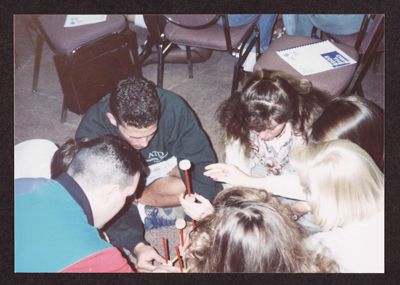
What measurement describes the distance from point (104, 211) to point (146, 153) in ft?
1.85

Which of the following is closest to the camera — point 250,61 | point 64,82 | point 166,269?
point 166,269

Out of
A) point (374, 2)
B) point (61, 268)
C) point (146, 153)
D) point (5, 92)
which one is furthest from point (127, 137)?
point (374, 2)

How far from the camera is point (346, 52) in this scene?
8.66 ft

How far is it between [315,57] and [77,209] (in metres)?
1.73

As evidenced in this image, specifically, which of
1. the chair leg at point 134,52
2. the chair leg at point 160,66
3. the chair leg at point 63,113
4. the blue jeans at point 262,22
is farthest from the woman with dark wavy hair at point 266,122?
the chair leg at point 63,113

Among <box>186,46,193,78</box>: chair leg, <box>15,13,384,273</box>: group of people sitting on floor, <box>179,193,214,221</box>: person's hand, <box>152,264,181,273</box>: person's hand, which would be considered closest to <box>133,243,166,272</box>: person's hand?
<box>15,13,384,273</box>: group of people sitting on floor

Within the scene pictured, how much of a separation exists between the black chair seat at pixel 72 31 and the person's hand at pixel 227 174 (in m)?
1.25

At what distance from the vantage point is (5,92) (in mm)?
1751

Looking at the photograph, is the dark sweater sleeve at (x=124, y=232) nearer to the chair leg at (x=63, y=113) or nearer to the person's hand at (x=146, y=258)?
the person's hand at (x=146, y=258)

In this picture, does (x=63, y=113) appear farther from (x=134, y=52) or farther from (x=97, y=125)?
(x=97, y=125)

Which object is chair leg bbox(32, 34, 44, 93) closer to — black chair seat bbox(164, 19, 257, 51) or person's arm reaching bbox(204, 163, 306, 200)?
black chair seat bbox(164, 19, 257, 51)

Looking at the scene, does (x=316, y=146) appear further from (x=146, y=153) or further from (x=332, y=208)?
(x=146, y=153)

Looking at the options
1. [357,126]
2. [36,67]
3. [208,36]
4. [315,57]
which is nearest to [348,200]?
[357,126]

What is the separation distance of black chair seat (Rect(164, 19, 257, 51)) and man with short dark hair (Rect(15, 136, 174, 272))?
3.95ft
